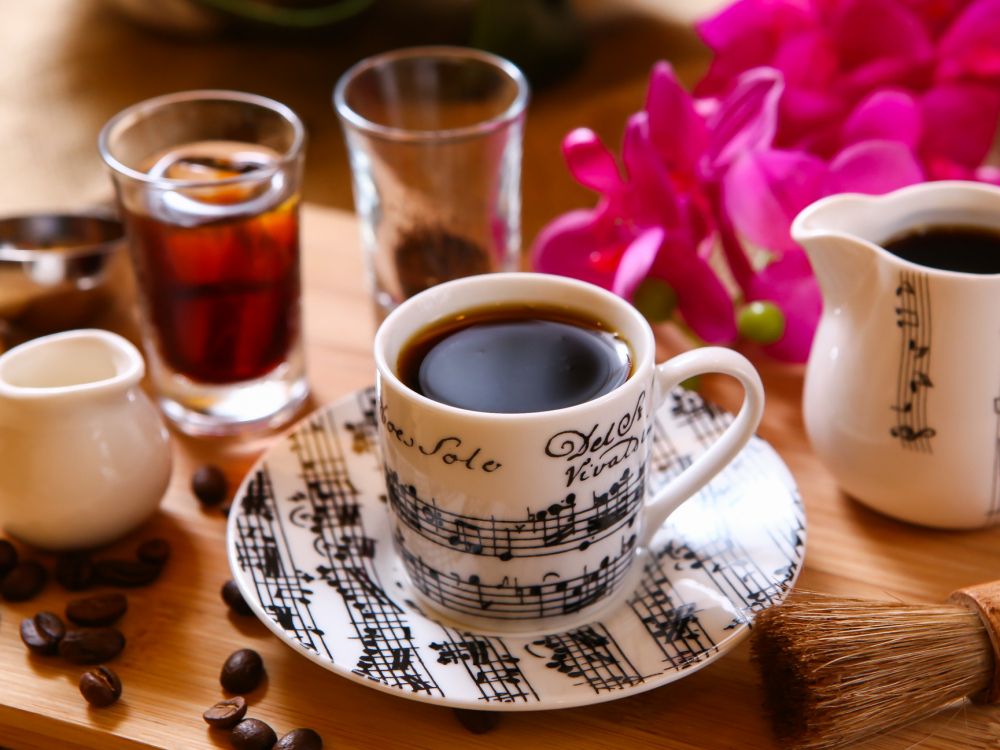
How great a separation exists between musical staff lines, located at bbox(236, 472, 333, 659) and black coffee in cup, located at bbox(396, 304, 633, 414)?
0.54 feet

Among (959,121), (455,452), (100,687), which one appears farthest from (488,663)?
(959,121)

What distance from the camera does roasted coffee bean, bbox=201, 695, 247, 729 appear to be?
0.75 metres

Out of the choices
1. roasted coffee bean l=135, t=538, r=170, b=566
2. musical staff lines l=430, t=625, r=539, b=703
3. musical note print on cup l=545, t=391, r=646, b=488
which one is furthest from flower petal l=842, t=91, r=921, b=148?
roasted coffee bean l=135, t=538, r=170, b=566

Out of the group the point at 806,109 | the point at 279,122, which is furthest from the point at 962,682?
the point at 279,122

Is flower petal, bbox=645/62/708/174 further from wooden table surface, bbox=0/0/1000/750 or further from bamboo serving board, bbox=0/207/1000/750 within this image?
bamboo serving board, bbox=0/207/1000/750

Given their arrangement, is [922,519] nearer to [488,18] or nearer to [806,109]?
[806,109]

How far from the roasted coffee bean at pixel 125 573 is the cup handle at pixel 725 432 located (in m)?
0.38

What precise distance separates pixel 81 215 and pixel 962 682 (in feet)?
3.23

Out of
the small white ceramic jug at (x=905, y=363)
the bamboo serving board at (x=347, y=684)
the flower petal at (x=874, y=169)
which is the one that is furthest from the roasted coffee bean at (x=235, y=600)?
the flower petal at (x=874, y=169)

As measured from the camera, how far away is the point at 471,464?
737 millimetres

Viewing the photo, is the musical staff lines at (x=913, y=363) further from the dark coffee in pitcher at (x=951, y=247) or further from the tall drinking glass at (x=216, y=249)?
the tall drinking glass at (x=216, y=249)

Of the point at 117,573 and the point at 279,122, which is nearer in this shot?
the point at 117,573

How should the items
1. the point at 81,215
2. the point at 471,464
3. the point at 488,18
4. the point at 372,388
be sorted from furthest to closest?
the point at 488,18, the point at 81,215, the point at 372,388, the point at 471,464

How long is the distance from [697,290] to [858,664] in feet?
1.45
